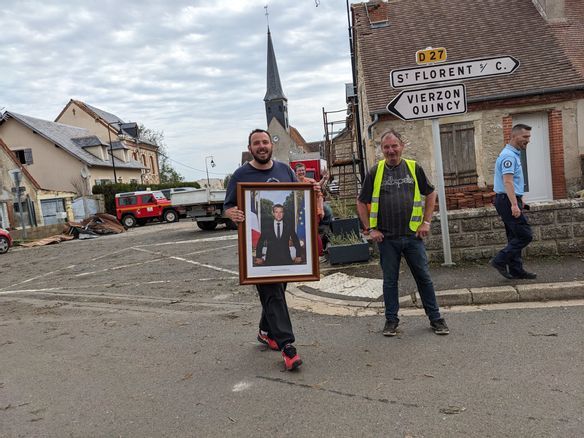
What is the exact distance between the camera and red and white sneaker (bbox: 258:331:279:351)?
4.56 m

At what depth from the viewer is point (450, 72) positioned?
6438mm

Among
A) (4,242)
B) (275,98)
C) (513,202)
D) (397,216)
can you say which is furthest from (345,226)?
(275,98)

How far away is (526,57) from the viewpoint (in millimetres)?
13547

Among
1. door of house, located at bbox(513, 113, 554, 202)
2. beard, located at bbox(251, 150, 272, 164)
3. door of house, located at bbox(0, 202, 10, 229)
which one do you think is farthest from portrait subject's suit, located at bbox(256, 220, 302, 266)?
door of house, located at bbox(0, 202, 10, 229)

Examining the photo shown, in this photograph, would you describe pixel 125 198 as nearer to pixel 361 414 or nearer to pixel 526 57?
pixel 526 57

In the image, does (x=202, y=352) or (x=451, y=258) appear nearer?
(x=202, y=352)

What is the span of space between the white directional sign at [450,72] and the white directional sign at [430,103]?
0.12 m

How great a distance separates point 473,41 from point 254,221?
43.1 ft

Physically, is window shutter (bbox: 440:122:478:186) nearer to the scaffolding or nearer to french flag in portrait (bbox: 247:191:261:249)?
the scaffolding

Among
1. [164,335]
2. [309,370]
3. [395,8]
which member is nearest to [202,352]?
[164,335]

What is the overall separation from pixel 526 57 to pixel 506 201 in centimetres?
975

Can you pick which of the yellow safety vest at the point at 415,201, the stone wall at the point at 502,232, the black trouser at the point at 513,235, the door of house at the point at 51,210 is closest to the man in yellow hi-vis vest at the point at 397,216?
the yellow safety vest at the point at 415,201

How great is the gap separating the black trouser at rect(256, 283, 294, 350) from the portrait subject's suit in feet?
0.71

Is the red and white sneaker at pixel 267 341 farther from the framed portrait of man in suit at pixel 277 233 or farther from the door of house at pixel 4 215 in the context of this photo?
the door of house at pixel 4 215
